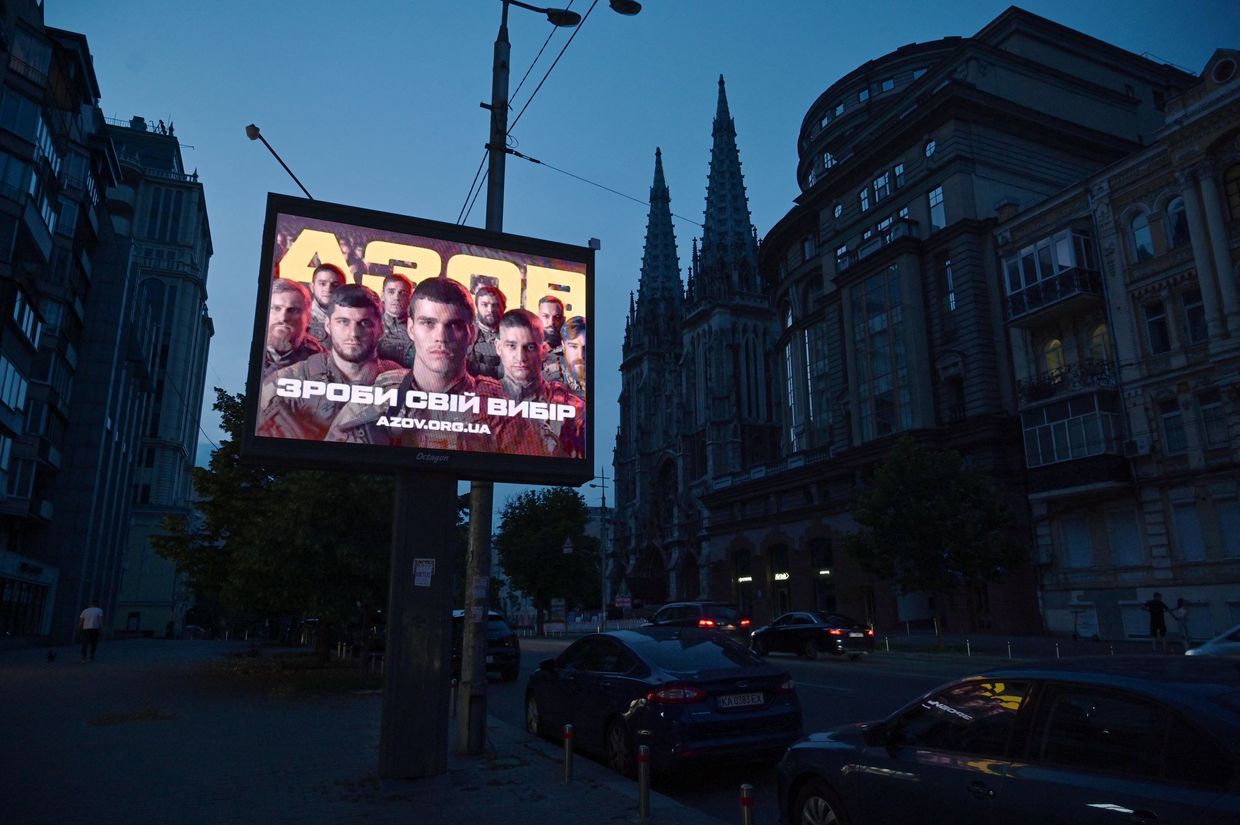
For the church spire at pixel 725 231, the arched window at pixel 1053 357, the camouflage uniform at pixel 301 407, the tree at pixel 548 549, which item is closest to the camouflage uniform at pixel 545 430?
the camouflage uniform at pixel 301 407

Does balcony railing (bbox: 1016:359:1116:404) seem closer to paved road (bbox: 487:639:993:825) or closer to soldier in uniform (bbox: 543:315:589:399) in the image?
paved road (bbox: 487:639:993:825)

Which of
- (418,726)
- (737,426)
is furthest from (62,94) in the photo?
(737,426)

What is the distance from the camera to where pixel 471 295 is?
31.7ft

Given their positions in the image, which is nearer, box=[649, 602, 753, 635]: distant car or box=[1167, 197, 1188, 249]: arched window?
box=[649, 602, 753, 635]: distant car

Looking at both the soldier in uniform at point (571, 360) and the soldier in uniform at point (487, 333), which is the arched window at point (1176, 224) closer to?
the soldier in uniform at point (571, 360)

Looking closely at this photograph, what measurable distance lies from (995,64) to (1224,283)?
1923 centimetres

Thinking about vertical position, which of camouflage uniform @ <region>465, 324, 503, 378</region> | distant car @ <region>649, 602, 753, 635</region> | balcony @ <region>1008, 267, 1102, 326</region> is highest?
balcony @ <region>1008, 267, 1102, 326</region>

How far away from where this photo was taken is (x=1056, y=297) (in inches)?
1268

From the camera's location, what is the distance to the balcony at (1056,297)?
102 feet

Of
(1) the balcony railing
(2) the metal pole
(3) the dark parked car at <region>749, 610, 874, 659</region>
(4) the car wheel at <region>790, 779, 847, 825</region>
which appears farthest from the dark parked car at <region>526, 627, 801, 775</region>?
(1) the balcony railing

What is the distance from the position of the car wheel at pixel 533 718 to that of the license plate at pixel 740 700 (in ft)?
12.5

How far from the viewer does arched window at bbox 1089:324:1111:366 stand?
30938 mm

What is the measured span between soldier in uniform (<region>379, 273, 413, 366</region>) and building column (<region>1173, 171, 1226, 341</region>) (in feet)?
92.0

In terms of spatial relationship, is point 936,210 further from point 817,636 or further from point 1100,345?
point 817,636
